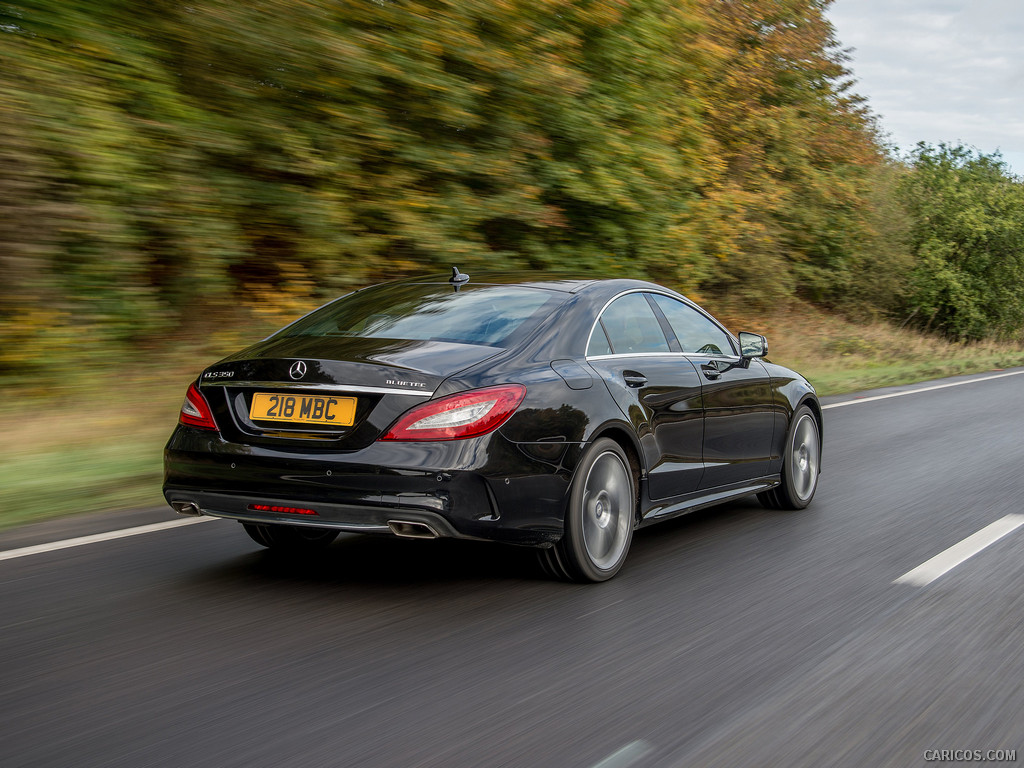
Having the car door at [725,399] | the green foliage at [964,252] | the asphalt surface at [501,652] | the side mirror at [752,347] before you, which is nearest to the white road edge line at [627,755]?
the asphalt surface at [501,652]

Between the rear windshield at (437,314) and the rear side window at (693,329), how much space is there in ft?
3.49

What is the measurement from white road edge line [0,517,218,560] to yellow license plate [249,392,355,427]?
1651 mm

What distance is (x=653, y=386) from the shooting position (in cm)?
580

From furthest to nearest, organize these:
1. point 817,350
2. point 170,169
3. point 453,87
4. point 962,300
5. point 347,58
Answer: point 962,300, point 817,350, point 453,87, point 347,58, point 170,169

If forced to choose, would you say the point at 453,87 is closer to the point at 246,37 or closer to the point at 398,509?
the point at 246,37

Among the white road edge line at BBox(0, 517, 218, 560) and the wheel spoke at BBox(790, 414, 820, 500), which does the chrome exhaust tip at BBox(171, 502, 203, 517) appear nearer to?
the white road edge line at BBox(0, 517, 218, 560)

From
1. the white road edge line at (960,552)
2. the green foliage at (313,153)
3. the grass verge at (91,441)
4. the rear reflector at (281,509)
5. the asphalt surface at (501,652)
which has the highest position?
the green foliage at (313,153)

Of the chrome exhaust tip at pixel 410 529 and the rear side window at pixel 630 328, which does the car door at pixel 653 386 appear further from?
the chrome exhaust tip at pixel 410 529

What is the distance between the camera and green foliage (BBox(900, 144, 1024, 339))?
37125 millimetres

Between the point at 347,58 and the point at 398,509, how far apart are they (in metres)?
8.05

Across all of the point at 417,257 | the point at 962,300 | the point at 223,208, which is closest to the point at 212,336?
the point at 223,208

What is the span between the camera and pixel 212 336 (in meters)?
11.8

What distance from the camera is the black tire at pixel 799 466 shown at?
7.37 metres

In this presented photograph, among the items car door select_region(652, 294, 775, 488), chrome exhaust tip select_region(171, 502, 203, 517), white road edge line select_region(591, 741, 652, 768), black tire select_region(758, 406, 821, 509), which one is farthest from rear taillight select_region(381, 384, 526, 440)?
black tire select_region(758, 406, 821, 509)
